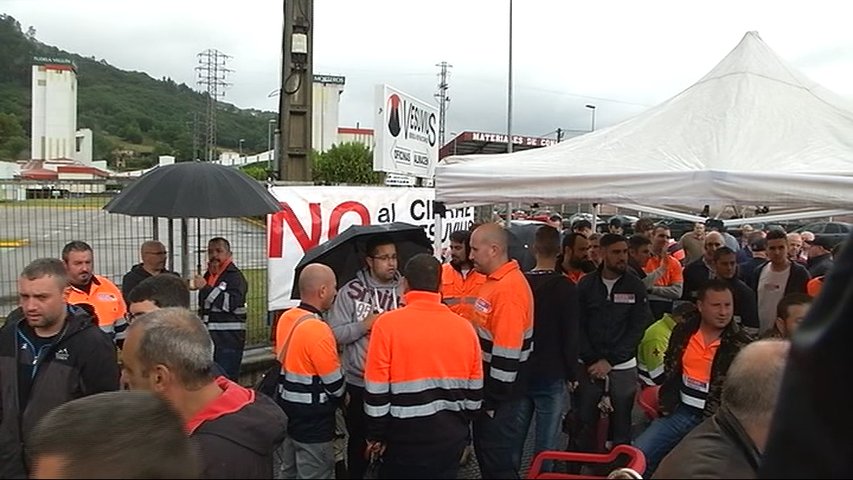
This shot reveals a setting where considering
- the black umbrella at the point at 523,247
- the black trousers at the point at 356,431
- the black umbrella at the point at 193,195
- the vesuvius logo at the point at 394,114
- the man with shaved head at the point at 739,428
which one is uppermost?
the vesuvius logo at the point at 394,114

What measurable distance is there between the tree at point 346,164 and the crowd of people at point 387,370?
2733cm

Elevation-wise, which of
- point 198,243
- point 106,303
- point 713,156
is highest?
point 713,156

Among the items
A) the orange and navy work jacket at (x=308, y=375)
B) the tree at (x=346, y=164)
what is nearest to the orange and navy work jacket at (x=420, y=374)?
the orange and navy work jacket at (x=308, y=375)

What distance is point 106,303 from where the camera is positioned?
16.0ft

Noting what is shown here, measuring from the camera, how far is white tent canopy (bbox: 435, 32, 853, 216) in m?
3.82

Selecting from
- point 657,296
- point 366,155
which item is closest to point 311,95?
point 657,296

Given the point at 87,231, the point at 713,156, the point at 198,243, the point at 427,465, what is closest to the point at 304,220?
the point at 198,243

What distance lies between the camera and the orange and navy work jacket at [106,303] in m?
4.77

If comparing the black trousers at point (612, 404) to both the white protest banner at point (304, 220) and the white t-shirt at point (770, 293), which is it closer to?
the white t-shirt at point (770, 293)

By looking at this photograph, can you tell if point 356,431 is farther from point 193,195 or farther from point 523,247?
point 523,247

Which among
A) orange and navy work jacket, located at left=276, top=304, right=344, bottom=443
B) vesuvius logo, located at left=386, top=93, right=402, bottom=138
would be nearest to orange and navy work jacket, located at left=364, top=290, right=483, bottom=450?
orange and navy work jacket, located at left=276, top=304, right=344, bottom=443

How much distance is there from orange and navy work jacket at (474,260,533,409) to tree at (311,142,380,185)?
27980 mm

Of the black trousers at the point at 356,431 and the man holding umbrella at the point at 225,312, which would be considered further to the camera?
the man holding umbrella at the point at 225,312

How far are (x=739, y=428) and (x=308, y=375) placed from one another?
238cm
